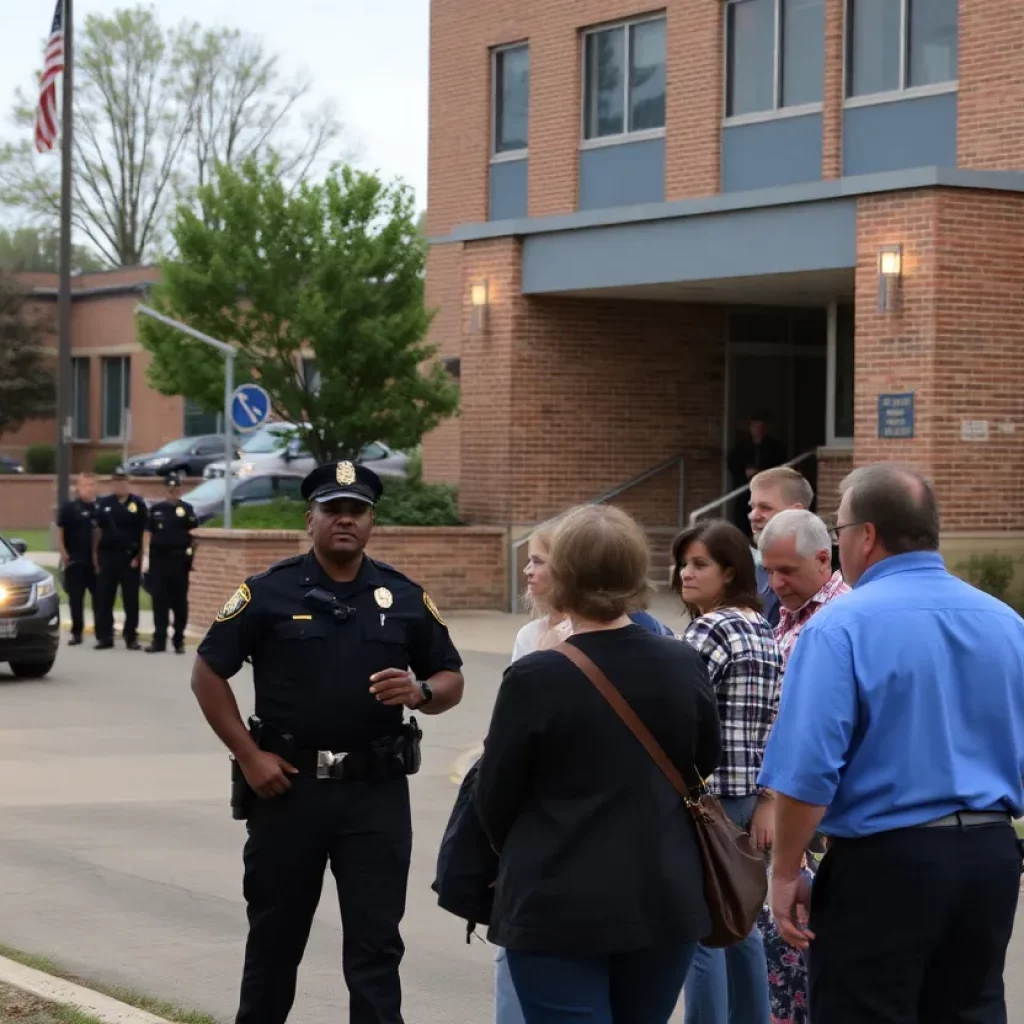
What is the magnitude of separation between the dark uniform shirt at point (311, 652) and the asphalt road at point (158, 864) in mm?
1571

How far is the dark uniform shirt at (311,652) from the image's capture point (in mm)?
5656

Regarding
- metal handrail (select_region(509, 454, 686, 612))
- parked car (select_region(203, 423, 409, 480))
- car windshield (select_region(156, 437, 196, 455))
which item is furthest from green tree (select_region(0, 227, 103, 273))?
metal handrail (select_region(509, 454, 686, 612))

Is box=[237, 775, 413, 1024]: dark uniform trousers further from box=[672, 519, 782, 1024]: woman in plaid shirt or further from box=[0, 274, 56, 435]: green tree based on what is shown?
box=[0, 274, 56, 435]: green tree

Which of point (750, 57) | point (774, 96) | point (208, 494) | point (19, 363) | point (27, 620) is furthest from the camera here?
point (19, 363)

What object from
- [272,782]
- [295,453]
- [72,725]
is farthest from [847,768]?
[295,453]

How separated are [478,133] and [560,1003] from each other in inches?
1043

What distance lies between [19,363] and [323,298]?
103 ft

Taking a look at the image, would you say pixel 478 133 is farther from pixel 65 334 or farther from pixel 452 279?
pixel 65 334

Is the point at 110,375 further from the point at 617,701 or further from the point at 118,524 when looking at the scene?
the point at 617,701

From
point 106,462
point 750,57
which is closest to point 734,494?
point 750,57

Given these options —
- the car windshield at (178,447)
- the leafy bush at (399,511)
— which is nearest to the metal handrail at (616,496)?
the leafy bush at (399,511)

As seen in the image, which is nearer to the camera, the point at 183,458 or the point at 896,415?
the point at 896,415

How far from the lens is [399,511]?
24.7m

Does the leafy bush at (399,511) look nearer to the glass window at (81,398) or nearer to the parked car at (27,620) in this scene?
the parked car at (27,620)
